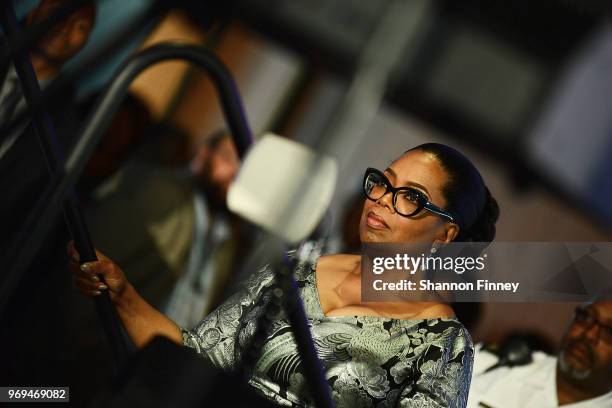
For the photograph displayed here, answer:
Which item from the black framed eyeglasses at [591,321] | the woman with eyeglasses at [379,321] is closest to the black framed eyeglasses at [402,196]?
Answer: the woman with eyeglasses at [379,321]

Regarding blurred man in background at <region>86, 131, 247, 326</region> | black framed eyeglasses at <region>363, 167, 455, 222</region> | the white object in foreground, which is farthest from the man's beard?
the white object in foreground

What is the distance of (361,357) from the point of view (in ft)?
3.25

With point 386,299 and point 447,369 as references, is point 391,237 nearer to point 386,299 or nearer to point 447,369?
point 386,299

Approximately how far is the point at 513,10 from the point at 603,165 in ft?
1.60

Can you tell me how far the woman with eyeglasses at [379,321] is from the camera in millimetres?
955

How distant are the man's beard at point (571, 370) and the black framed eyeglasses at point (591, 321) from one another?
0.24ft

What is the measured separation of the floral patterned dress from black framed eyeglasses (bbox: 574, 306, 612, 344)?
0.27 meters

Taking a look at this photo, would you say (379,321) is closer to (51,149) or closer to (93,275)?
(93,275)

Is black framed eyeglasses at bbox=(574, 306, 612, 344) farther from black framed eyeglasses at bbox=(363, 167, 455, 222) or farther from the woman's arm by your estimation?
the woman's arm

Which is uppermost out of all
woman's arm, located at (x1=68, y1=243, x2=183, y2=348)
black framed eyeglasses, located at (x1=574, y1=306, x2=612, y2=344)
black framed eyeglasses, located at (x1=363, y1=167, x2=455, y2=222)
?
black framed eyeglasses, located at (x1=363, y1=167, x2=455, y2=222)

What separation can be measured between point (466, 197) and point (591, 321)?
358 millimetres

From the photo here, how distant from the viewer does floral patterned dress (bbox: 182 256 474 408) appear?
95 cm

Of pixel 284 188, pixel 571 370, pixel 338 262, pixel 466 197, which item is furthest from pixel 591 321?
pixel 284 188

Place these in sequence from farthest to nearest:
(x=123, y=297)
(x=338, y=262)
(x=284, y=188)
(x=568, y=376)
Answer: (x=568, y=376), (x=338, y=262), (x=123, y=297), (x=284, y=188)
